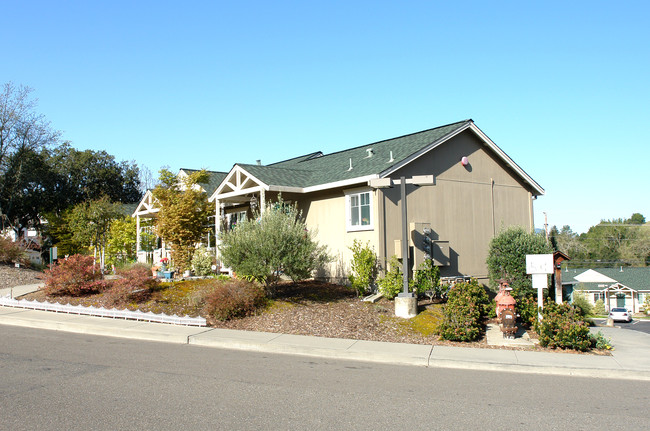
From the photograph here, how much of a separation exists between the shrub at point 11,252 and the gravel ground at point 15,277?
1122 mm

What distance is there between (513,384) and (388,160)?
10.0 meters

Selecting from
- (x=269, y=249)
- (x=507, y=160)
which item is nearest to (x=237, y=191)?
(x=269, y=249)

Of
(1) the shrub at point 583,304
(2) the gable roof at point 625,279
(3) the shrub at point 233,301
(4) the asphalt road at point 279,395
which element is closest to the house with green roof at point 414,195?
(3) the shrub at point 233,301

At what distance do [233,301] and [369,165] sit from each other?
6632 mm

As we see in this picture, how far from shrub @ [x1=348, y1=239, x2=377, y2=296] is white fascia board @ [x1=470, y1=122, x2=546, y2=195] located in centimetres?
632

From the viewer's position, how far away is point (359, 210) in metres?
16.6

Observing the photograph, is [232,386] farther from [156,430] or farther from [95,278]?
[95,278]

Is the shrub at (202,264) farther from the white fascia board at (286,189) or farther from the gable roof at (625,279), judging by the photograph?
the gable roof at (625,279)

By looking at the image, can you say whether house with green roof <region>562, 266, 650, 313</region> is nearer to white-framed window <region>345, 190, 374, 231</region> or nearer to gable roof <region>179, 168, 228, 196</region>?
gable roof <region>179, 168, 228, 196</region>

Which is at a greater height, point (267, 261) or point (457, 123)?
point (457, 123)

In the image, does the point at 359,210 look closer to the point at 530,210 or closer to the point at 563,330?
the point at 563,330

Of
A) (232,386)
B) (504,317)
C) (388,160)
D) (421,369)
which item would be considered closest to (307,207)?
(388,160)

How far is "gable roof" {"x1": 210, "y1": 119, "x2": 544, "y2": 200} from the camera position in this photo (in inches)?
649

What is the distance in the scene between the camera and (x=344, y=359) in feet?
32.1
